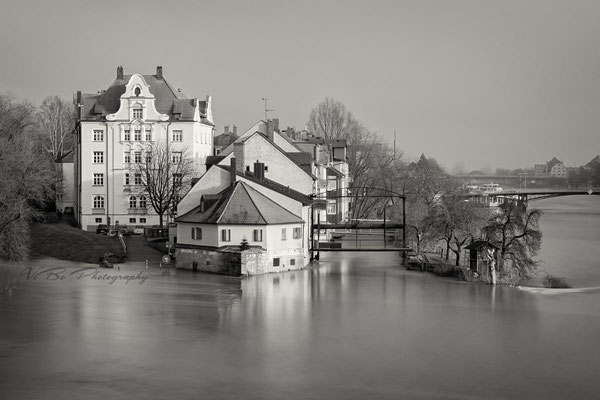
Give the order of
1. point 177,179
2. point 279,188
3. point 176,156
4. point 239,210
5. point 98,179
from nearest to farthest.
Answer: point 239,210, point 279,188, point 177,179, point 98,179, point 176,156

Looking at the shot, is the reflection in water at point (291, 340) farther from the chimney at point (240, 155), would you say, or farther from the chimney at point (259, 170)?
the chimney at point (240, 155)

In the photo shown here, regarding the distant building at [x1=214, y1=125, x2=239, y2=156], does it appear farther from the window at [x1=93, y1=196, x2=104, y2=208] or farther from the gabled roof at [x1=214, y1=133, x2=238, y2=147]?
the window at [x1=93, y1=196, x2=104, y2=208]

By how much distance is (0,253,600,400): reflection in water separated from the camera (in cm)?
2184

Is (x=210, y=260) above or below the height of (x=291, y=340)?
above

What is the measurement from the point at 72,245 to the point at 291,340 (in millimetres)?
28603

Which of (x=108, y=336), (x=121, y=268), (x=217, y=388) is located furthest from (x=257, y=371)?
(x=121, y=268)

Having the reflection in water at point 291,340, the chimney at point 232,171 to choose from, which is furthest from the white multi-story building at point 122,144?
the reflection in water at point 291,340

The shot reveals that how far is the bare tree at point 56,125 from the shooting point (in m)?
94.6

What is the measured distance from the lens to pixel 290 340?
89.9 ft

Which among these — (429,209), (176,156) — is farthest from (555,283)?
(176,156)

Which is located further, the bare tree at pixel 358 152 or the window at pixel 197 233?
the bare tree at pixel 358 152

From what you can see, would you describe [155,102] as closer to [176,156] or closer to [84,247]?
[176,156]

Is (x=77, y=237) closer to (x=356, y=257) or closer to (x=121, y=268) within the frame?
(x=121, y=268)

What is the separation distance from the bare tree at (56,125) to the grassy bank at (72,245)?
131 ft
